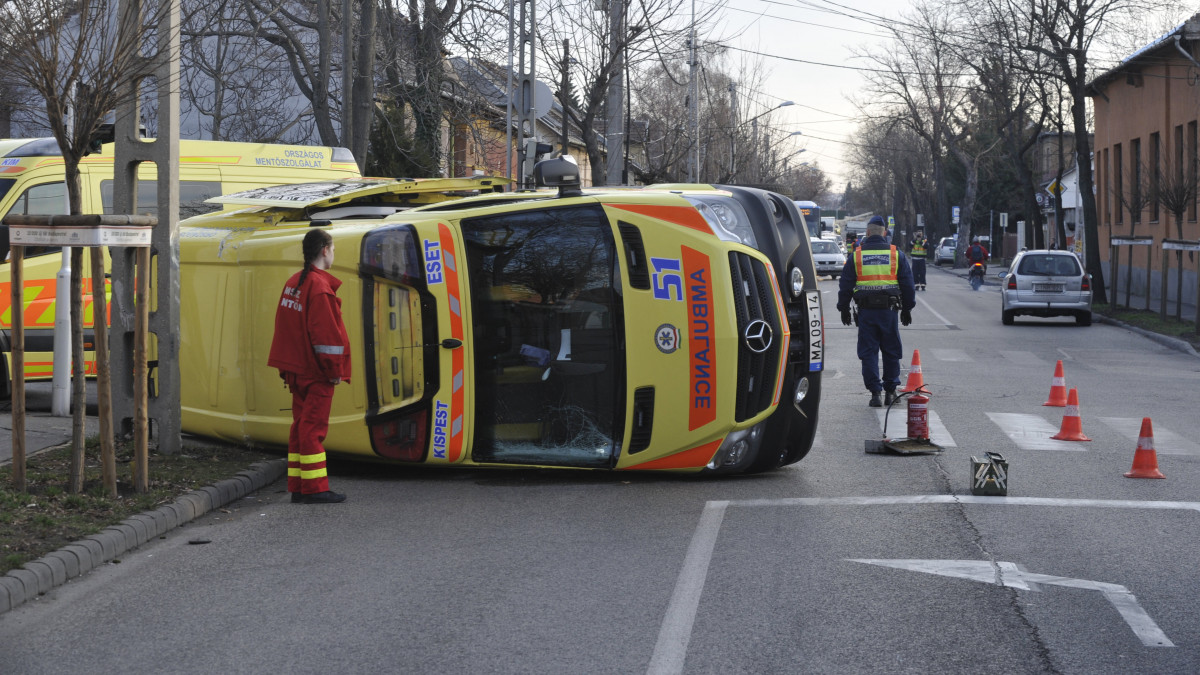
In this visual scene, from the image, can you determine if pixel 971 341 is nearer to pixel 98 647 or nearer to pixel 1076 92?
pixel 1076 92

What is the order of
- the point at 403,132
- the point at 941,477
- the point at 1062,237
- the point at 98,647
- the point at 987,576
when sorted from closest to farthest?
the point at 98,647 → the point at 987,576 → the point at 941,477 → the point at 403,132 → the point at 1062,237

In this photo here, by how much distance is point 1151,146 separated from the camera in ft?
123

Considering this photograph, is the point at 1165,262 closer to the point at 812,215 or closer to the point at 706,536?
the point at 706,536

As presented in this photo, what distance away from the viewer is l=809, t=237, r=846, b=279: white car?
170ft

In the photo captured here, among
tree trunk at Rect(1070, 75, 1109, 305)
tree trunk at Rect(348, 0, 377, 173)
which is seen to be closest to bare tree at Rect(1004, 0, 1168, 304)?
tree trunk at Rect(1070, 75, 1109, 305)

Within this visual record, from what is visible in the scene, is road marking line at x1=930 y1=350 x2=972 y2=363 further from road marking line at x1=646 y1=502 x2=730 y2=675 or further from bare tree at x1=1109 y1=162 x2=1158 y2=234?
bare tree at x1=1109 y1=162 x2=1158 y2=234

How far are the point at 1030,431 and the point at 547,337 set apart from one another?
509 centimetres

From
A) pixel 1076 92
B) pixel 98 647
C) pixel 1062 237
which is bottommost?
pixel 98 647

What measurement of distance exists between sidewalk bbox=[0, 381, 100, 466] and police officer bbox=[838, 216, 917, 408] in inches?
283

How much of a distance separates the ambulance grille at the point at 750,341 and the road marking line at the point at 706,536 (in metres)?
0.71

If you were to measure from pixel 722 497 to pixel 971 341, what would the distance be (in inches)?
591

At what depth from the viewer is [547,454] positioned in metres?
8.82

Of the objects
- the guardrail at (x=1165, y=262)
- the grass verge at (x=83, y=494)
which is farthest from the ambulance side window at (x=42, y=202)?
the guardrail at (x=1165, y=262)

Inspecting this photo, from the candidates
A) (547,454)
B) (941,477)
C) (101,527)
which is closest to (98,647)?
(101,527)
